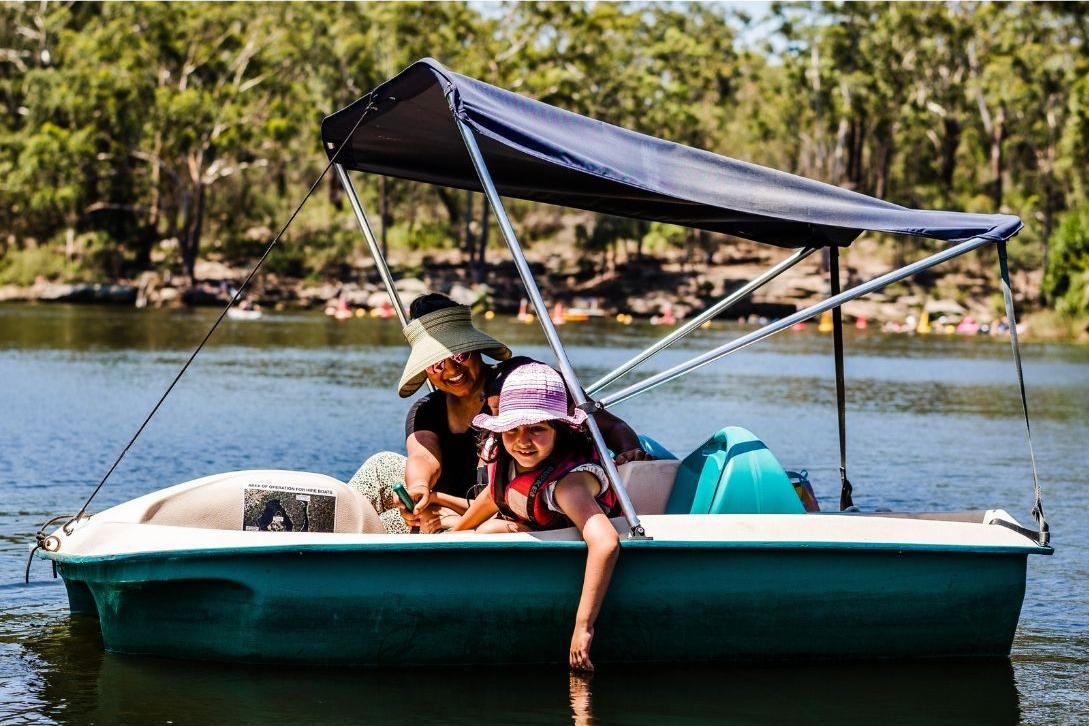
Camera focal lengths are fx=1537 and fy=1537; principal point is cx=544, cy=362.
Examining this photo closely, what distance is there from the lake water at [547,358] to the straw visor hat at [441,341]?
1434 millimetres

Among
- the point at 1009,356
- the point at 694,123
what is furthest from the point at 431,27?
the point at 1009,356

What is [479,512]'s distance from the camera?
23.0 ft

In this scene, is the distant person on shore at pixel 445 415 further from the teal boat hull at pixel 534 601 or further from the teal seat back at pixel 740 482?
the teal boat hull at pixel 534 601

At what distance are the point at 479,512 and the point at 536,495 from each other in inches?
15.3

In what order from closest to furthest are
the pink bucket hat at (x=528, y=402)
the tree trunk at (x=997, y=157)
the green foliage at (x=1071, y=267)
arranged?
the pink bucket hat at (x=528, y=402), the green foliage at (x=1071, y=267), the tree trunk at (x=997, y=157)

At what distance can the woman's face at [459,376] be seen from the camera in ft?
24.0

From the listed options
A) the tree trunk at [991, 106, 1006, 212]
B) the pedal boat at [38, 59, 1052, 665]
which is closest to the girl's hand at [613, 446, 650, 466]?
the pedal boat at [38, 59, 1052, 665]

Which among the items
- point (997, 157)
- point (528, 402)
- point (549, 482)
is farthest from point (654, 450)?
point (997, 157)

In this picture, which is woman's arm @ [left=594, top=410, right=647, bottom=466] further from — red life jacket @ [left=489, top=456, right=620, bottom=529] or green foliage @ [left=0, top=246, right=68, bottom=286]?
green foliage @ [left=0, top=246, right=68, bottom=286]

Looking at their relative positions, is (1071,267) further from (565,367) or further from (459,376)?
(565,367)

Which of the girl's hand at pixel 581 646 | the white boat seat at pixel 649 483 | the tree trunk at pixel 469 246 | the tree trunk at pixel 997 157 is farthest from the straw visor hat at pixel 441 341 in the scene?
the tree trunk at pixel 997 157

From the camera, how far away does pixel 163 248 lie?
6281 centimetres

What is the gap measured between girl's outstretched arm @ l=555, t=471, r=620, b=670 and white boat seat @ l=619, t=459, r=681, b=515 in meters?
0.72

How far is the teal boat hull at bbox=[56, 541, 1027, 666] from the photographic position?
6664mm
